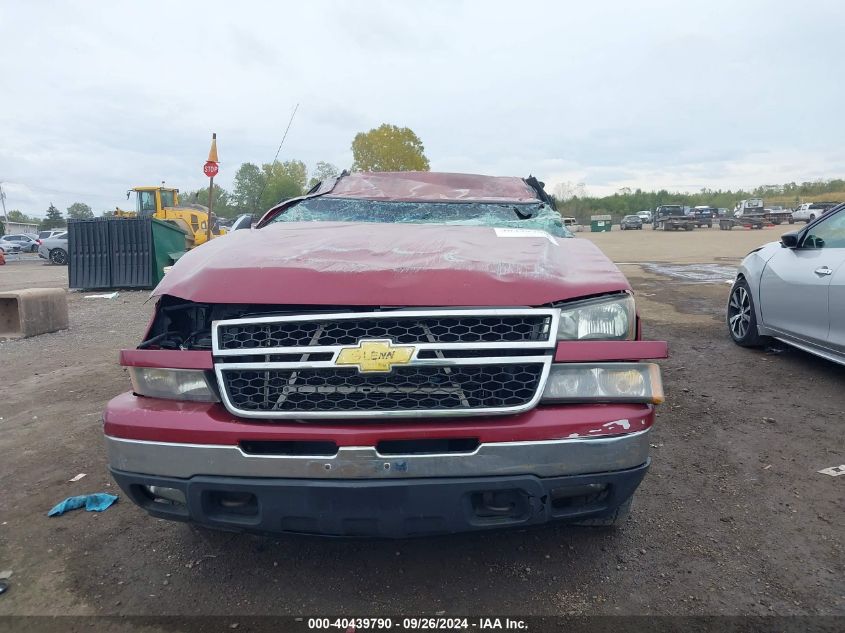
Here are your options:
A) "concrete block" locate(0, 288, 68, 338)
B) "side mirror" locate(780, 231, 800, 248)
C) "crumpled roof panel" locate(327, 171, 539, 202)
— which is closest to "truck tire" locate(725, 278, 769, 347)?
"side mirror" locate(780, 231, 800, 248)

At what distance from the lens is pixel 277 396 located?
6.86 ft

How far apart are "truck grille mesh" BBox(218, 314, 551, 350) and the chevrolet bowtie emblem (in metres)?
0.05

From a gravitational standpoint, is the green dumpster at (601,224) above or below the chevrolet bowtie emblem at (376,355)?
above

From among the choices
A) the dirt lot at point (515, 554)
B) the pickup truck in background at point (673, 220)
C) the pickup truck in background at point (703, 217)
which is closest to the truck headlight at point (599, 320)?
the dirt lot at point (515, 554)

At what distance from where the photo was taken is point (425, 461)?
1927mm

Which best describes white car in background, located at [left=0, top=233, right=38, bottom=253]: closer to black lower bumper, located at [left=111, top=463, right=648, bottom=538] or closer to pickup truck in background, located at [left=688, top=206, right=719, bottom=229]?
black lower bumper, located at [left=111, top=463, right=648, bottom=538]

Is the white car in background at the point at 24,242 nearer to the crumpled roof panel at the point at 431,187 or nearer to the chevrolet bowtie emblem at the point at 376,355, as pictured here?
the crumpled roof panel at the point at 431,187

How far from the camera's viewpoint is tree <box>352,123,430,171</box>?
1775 inches

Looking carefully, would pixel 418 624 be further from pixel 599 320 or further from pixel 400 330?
pixel 599 320

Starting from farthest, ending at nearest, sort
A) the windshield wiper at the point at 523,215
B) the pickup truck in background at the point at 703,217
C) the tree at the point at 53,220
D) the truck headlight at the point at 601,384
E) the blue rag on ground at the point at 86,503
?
the tree at the point at 53,220 < the pickup truck in background at the point at 703,217 < the windshield wiper at the point at 523,215 < the blue rag on ground at the point at 86,503 < the truck headlight at the point at 601,384

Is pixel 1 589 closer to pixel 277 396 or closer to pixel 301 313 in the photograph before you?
pixel 277 396

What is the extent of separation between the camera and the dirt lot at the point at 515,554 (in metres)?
2.22

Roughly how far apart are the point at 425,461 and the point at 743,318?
16.4 feet

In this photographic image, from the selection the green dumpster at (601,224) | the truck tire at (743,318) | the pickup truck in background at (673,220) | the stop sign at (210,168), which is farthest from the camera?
the green dumpster at (601,224)
